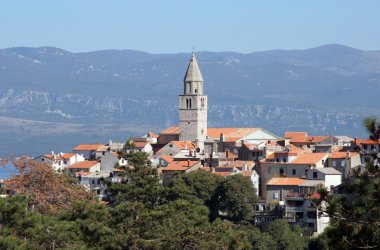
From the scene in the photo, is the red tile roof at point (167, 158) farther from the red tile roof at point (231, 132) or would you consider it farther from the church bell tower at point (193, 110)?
the church bell tower at point (193, 110)

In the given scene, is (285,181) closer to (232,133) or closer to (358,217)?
(232,133)

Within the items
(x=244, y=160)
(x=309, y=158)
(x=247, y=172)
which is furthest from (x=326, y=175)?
(x=244, y=160)

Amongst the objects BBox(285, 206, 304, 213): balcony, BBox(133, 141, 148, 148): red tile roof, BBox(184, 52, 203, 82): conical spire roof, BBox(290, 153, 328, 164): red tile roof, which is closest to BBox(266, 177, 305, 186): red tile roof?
BBox(285, 206, 304, 213): balcony

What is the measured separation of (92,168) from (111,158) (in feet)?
5.49

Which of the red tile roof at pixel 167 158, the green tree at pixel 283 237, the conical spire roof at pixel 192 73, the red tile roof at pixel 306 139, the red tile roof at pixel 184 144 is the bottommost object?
the green tree at pixel 283 237

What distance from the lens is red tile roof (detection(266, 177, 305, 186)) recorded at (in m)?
69.8

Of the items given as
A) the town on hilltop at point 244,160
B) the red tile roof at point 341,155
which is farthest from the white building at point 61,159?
the red tile roof at point 341,155

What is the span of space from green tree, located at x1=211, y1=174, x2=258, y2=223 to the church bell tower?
80.7ft

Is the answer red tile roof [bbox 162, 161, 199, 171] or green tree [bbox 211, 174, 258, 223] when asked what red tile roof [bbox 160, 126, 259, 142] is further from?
green tree [bbox 211, 174, 258, 223]

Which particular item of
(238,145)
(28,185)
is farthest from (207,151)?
(28,185)

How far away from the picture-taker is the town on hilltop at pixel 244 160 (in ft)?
222

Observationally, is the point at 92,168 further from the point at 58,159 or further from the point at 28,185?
the point at 28,185

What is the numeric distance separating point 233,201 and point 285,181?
5.07 meters

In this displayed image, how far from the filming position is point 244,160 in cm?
8219
